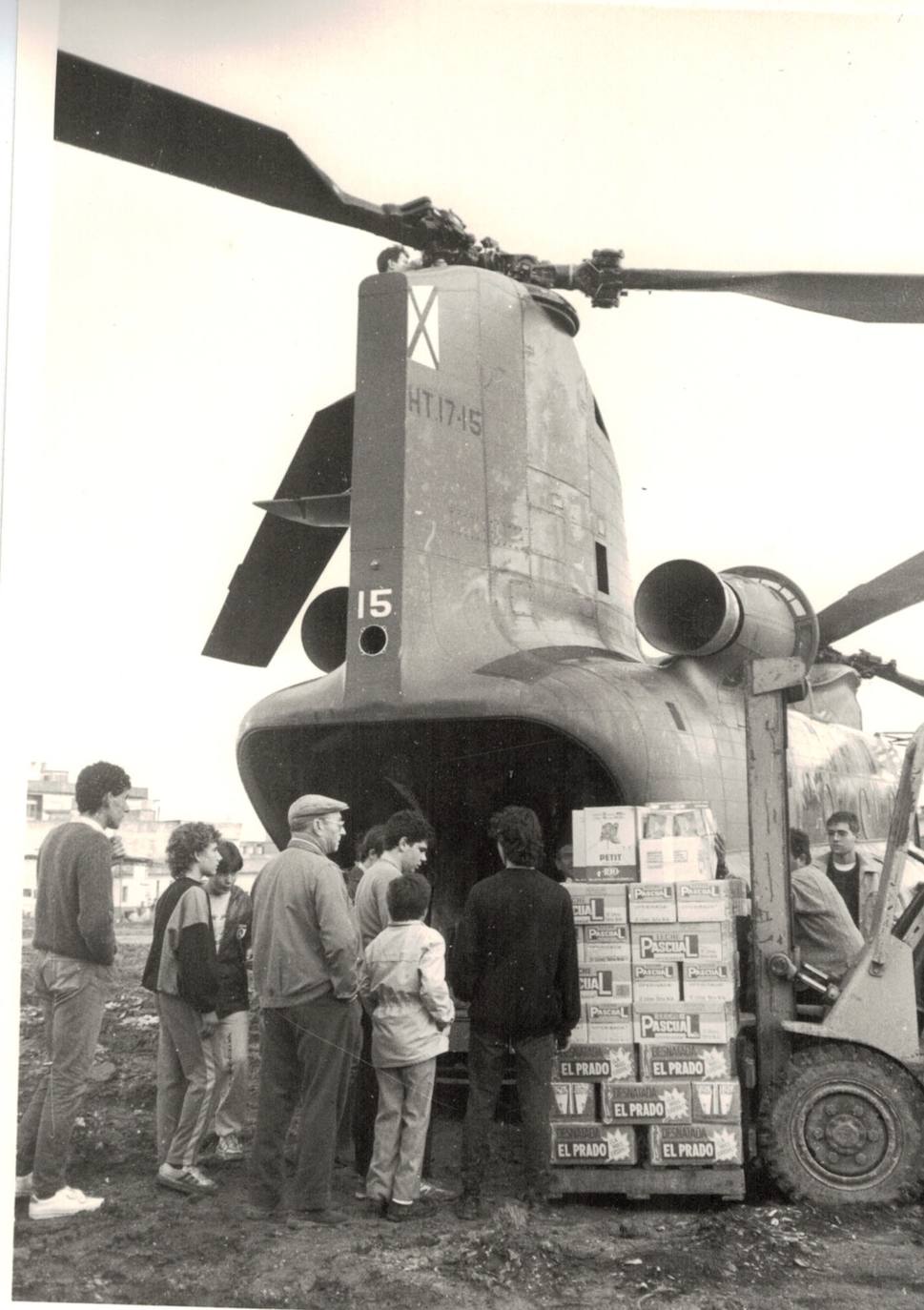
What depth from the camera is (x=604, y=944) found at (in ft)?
15.8

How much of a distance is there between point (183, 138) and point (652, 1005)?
4.36 meters

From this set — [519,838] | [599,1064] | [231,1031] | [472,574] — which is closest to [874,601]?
[472,574]

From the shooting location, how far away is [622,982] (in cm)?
473

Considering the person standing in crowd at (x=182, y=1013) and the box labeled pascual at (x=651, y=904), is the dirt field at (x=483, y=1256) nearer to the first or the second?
the person standing in crowd at (x=182, y=1013)

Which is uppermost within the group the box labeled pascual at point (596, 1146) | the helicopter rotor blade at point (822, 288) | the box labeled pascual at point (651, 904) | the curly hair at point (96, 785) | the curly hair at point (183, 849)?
the helicopter rotor blade at point (822, 288)

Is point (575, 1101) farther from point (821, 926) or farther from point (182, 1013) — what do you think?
point (182, 1013)

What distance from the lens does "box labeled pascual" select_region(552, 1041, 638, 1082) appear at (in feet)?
→ 15.2

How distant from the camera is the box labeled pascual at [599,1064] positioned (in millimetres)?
4637

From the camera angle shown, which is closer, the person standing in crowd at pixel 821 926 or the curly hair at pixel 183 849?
the curly hair at pixel 183 849

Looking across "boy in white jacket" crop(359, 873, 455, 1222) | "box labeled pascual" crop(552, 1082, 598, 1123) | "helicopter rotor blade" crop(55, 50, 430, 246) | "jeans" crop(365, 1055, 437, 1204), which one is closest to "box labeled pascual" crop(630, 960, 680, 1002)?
"box labeled pascual" crop(552, 1082, 598, 1123)

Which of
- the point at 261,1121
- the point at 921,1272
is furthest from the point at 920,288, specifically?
the point at 261,1121

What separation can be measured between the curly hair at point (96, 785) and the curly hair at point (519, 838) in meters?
Result: 1.51

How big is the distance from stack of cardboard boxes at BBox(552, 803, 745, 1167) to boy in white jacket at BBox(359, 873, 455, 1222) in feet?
1.72

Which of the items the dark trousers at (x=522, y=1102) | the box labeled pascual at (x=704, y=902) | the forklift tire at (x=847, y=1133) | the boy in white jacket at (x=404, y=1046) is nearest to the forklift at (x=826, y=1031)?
the forklift tire at (x=847, y=1133)
